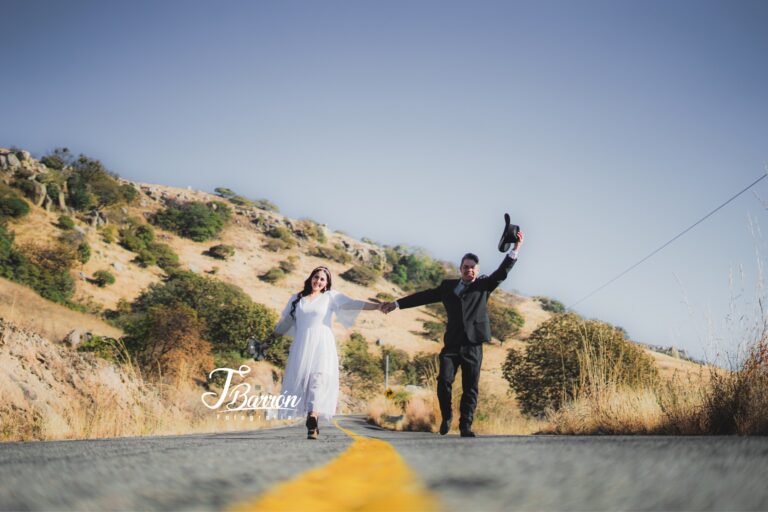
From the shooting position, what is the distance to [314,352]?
6688mm

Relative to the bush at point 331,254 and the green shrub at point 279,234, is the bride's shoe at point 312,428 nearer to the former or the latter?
the bush at point 331,254

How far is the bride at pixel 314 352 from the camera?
259 inches

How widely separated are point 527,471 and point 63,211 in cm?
5940

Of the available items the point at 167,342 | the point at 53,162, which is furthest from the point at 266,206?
the point at 167,342

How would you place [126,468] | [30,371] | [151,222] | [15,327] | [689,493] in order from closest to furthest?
[689,493]
[126,468]
[30,371]
[15,327]
[151,222]

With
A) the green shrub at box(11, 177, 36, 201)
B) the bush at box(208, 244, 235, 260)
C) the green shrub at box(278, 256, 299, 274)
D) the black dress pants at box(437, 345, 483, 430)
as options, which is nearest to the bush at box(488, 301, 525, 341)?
the green shrub at box(278, 256, 299, 274)

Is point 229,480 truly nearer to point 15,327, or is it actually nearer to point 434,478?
point 434,478

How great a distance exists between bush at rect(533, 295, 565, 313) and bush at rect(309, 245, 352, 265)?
33.5 metres

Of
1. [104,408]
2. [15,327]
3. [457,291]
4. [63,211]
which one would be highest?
[63,211]

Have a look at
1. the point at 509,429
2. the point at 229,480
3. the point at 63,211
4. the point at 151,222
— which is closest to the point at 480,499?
the point at 229,480

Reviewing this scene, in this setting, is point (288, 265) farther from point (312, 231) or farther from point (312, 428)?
→ point (312, 428)

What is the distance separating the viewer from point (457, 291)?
283 inches

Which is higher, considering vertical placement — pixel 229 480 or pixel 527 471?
pixel 527 471

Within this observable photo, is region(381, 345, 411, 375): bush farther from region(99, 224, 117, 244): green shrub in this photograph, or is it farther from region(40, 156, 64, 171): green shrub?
region(40, 156, 64, 171): green shrub
